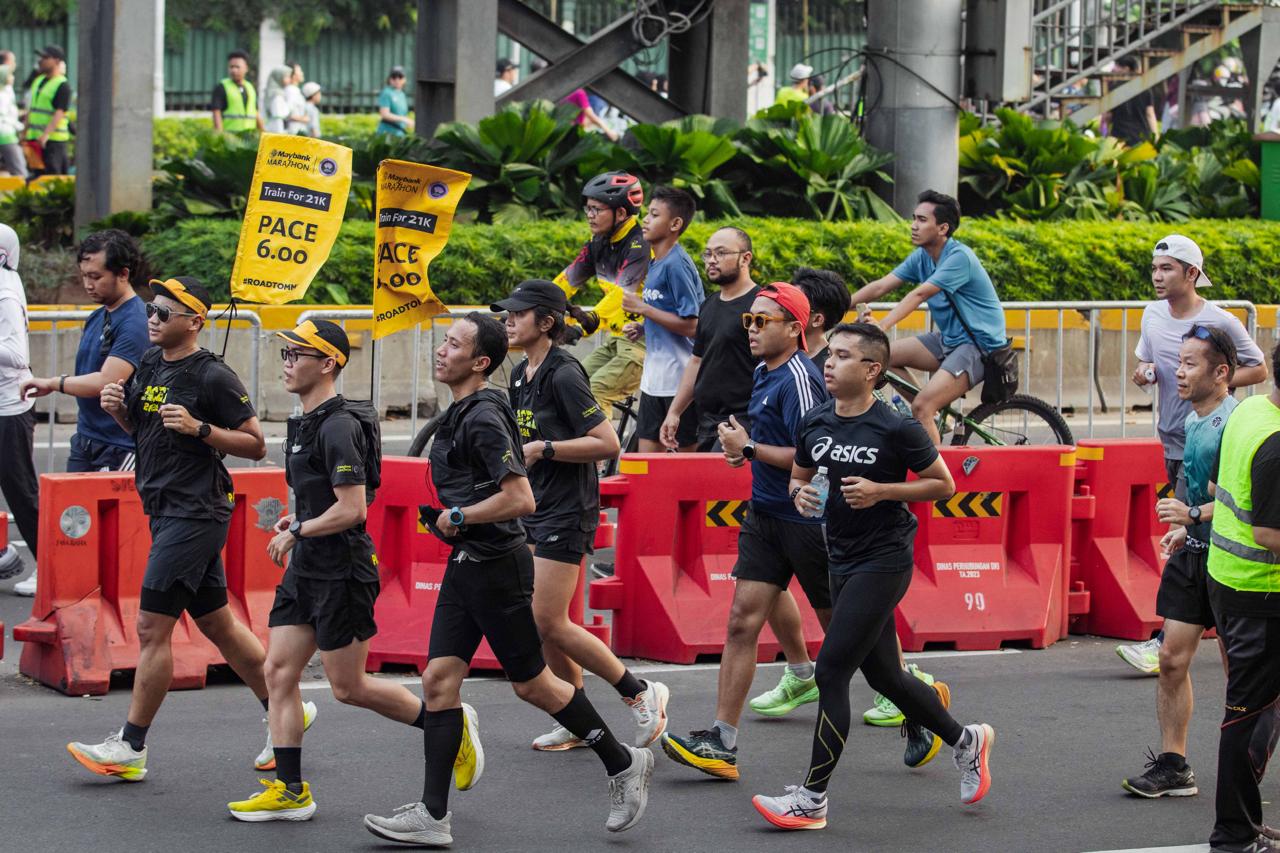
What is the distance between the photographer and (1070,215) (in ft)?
66.6

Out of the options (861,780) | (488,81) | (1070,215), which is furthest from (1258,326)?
(861,780)

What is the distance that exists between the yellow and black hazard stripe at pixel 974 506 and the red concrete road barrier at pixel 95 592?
3.42 m

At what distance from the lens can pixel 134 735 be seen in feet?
23.2

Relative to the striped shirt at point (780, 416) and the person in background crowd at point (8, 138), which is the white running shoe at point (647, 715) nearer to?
the striped shirt at point (780, 416)

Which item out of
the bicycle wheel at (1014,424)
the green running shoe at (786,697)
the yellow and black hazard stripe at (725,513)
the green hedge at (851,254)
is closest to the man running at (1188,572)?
the green running shoe at (786,697)

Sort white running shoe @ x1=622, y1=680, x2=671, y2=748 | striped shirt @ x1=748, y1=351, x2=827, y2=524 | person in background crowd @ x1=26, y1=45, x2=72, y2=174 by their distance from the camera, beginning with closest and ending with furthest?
striped shirt @ x1=748, y1=351, x2=827, y2=524 < white running shoe @ x1=622, y1=680, x2=671, y2=748 < person in background crowd @ x1=26, y1=45, x2=72, y2=174

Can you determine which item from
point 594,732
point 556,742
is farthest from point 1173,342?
point 594,732

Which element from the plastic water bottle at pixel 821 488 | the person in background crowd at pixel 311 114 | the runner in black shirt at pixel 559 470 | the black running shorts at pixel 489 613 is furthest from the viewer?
the person in background crowd at pixel 311 114

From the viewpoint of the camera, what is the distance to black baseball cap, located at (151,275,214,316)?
7156 mm

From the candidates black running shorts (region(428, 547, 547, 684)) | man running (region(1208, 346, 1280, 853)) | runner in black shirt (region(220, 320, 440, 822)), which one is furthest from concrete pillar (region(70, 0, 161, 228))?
man running (region(1208, 346, 1280, 853))

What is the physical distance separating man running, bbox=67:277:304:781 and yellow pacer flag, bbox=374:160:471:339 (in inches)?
65.3

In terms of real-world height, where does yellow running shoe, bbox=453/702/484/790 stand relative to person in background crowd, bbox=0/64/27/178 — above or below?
below

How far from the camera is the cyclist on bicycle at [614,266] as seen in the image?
1024 centimetres

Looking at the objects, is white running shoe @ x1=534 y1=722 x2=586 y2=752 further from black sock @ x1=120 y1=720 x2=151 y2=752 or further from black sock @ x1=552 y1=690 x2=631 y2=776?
black sock @ x1=120 y1=720 x2=151 y2=752
